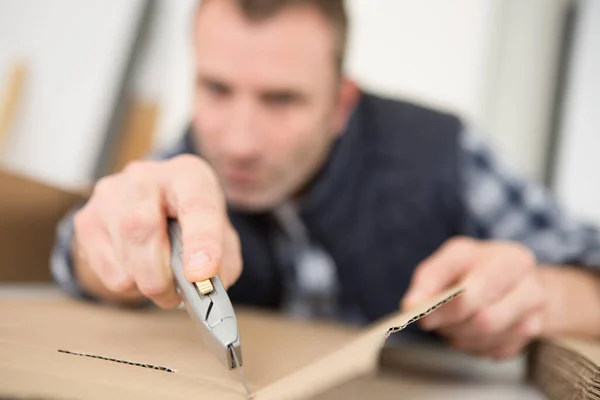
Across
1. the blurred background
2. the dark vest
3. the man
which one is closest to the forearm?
the man

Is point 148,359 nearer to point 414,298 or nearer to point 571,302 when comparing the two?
point 414,298

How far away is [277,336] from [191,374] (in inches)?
6.0

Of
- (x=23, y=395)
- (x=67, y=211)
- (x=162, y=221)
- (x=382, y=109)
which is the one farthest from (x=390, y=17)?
(x=23, y=395)

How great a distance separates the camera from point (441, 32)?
1116 mm

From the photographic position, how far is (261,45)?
1.87ft

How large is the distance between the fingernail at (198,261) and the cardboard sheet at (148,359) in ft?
0.14

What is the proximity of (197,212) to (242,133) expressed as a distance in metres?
0.32

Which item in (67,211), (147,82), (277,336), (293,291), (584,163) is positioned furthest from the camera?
(147,82)

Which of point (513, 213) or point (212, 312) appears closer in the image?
point (212, 312)

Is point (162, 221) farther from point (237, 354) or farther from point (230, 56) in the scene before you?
point (230, 56)

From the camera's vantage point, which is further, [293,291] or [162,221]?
[293,291]

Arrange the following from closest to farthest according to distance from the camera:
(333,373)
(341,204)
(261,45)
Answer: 1. (333,373)
2. (261,45)
3. (341,204)

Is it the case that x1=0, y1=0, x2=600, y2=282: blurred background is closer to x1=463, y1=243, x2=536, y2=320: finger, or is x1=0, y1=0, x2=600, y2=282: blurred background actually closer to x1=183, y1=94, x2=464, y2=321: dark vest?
x1=183, y1=94, x2=464, y2=321: dark vest

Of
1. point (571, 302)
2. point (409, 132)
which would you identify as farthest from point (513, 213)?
point (571, 302)
